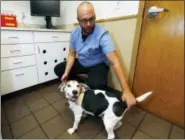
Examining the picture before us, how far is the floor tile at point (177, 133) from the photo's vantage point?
991mm

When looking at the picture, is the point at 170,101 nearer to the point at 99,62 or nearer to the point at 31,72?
the point at 99,62

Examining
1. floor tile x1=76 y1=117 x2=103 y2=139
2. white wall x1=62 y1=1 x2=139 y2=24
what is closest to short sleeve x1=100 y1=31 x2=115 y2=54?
white wall x1=62 y1=1 x2=139 y2=24

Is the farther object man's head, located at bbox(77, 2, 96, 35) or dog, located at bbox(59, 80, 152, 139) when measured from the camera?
man's head, located at bbox(77, 2, 96, 35)

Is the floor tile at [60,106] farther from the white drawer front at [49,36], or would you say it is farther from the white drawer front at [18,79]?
the white drawer front at [49,36]

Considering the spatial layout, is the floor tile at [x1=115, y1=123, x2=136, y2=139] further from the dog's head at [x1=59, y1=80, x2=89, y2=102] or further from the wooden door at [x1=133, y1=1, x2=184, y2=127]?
the dog's head at [x1=59, y1=80, x2=89, y2=102]

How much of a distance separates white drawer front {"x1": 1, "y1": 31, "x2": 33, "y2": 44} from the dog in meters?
0.74

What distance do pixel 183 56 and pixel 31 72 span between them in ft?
4.88

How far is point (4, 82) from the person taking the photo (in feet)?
4.17

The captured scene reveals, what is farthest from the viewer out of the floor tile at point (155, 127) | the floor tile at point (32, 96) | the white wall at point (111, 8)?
the floor tile at point (32, 96)

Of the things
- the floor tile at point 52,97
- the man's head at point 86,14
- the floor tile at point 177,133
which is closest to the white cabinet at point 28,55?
the floor tile at point 52,97

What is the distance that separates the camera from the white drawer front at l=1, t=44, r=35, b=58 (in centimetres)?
122

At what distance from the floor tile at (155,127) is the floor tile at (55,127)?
0.63 m

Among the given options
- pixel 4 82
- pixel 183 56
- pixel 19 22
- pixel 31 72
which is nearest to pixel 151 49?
pixel 183 56

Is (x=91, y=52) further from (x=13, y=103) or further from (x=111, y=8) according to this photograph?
(x=13, y=103)
